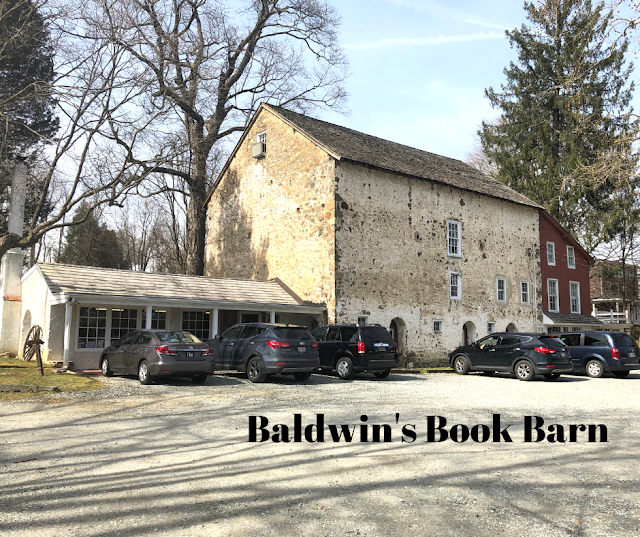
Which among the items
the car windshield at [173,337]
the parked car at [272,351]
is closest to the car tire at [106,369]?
the car windshield at [173,337]

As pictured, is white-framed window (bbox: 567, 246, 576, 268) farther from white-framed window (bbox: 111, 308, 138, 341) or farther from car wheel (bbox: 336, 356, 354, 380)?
white-framed window (bbox: 111, 308, 138, 341)

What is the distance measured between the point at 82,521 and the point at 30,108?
55.9 feet

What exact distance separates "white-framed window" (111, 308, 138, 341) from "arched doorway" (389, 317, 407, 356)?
10788 millimetres

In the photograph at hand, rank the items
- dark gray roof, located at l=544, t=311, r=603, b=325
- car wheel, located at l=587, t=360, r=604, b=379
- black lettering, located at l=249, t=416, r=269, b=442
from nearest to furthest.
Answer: black lettering, located at l=249, t=416, r=269, b=442 < car wheel, located at l=587, t=360, r=604, b=379 < dark gray roof, located at l=544, t=311, r=603, b=325

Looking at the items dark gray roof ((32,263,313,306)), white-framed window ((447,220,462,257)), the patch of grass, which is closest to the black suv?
dark gray roof ((32,263,313,306))

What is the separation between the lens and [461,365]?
20938mm

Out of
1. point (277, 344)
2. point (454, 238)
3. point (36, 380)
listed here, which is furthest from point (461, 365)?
point (36, 380)

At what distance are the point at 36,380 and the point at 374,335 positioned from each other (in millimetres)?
9297

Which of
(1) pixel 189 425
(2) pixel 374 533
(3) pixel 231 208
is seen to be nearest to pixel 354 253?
(3) pixel 231 208

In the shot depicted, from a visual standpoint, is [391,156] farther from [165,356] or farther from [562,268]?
[165,356]

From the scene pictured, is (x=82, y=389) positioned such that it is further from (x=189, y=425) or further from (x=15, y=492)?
→ (x=15, y=492)

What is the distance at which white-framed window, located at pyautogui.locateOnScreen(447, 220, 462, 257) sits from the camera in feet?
90.9

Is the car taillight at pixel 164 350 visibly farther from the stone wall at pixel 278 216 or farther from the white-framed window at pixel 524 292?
the white-framed window at pixel 524 292

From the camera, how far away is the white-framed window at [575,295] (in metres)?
36.5
